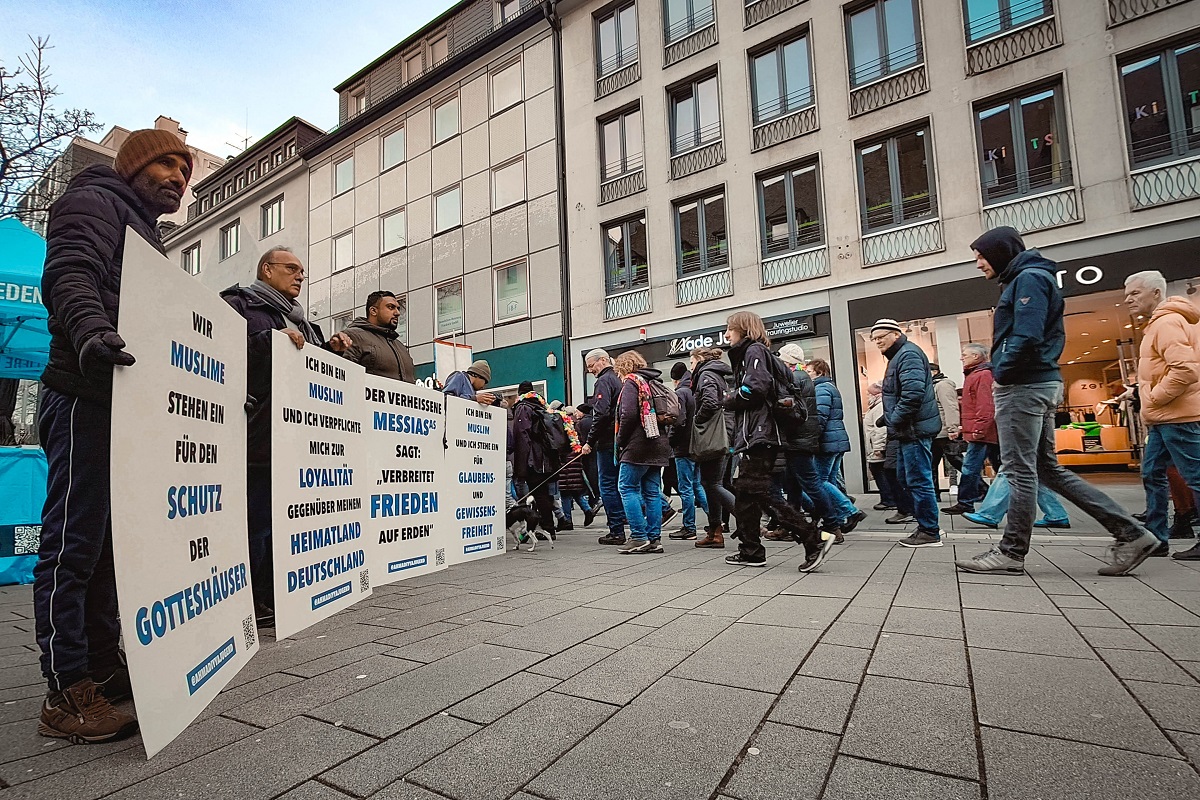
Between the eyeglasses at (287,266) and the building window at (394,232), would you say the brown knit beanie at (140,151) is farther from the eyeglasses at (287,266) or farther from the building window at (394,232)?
the building window at (394,232)

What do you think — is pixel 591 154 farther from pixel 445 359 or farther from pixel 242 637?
pixel 242 637

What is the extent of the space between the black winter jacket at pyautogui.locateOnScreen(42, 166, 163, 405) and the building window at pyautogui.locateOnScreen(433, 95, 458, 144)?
20208 mm

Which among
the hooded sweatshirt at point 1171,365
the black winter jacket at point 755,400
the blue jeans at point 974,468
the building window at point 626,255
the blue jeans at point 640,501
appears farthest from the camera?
the building window at point 626,255

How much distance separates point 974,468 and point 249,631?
804 cm

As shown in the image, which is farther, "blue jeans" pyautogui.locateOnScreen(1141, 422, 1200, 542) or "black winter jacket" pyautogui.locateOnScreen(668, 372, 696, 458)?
"black winter jacket" pyautogui.locateOnScreen(668, 372, 696, 458)

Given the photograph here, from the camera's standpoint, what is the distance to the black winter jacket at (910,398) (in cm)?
595

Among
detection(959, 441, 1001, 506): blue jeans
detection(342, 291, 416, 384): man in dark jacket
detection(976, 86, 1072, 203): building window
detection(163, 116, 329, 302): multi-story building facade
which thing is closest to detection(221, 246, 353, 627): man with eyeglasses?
detection(342, 291, 416, 384): man in dark jacket

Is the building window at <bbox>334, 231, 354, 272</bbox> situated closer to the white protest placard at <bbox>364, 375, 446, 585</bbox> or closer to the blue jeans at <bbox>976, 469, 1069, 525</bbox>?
the white protest placard at <bbox>364, 375, 446, 585</bbox>

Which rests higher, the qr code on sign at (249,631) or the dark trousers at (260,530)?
the dark trousers at (260,530)

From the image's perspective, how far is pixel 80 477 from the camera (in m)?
2.23

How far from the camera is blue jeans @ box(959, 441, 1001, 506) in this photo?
25.7 ft

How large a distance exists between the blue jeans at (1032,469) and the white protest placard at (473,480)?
12.0ft

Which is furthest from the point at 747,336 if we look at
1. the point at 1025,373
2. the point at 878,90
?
the point at 878,90

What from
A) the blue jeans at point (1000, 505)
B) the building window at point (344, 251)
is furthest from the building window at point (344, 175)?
the blue jeans at point (1000, 505)
